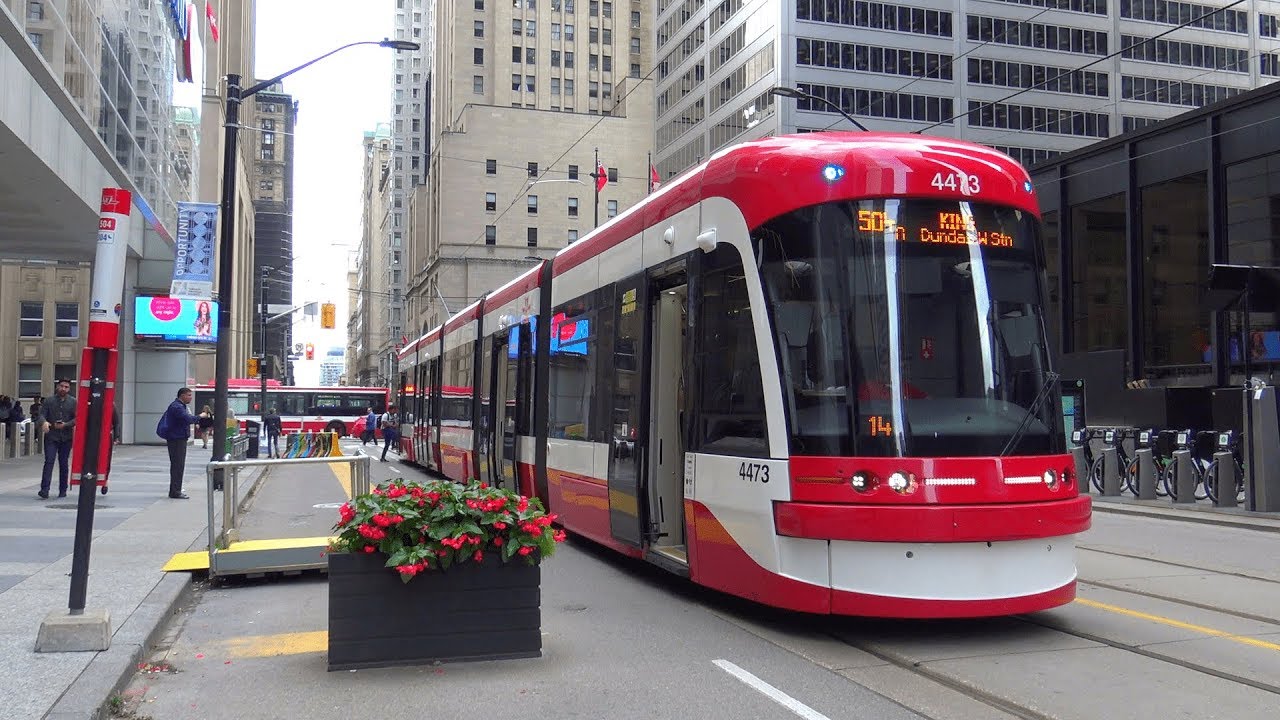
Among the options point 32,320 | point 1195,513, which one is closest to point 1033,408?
point 1195,513

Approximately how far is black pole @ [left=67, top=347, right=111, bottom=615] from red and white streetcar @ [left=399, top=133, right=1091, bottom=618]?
4077 millimetres

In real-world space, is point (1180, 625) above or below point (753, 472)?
below

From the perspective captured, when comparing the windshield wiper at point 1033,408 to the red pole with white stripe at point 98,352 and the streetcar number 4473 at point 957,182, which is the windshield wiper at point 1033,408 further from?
the red pole with white stripe at point 98,352

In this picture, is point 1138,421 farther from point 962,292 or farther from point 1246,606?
point 962,292

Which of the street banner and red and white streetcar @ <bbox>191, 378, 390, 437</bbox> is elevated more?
the street banner

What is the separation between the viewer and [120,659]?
21.4 ft

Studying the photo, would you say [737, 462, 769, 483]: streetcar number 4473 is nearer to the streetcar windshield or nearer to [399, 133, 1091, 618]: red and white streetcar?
[399, 133, 1091, 618]: red and white streetcar

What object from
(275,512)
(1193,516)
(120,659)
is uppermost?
(275,512)

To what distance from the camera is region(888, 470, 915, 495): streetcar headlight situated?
706cm

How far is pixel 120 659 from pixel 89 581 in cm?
329

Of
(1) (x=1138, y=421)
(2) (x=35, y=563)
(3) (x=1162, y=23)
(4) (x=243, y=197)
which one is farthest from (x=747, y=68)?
(2) (x=35, y=563)

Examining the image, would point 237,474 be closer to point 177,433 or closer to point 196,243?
point 177,433

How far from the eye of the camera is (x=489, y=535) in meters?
6.62

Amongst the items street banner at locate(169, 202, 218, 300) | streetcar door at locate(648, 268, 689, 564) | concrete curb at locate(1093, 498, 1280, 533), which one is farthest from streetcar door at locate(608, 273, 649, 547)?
street banner at locate(169, 202, 218, 300)
